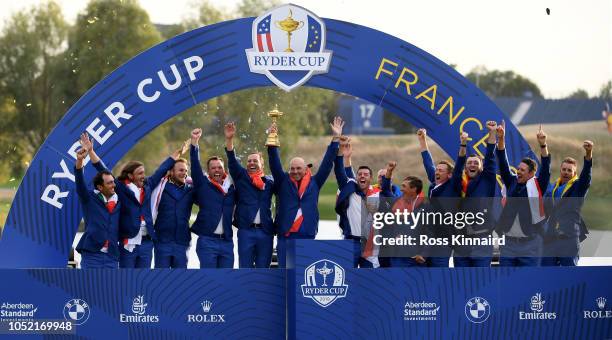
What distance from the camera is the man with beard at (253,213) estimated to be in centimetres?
1145

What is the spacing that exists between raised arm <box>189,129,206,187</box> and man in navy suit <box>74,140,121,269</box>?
2.32ft

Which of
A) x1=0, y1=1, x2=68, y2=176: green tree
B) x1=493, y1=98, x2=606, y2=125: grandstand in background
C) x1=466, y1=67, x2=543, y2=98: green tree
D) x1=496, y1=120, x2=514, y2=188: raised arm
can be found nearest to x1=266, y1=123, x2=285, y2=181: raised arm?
x1=496, y1=120, x2=514, y2=188: raised arm

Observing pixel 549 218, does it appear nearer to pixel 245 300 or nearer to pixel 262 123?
pixel 245 300

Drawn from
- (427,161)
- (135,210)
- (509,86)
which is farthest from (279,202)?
(509,86)

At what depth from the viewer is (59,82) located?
95.6 feet

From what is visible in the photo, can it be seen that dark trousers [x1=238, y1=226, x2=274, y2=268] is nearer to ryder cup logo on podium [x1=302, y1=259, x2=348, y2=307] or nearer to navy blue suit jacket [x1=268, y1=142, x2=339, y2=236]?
navy blue suit jacket [x1=268, y1=142, x2=339, y2=236]

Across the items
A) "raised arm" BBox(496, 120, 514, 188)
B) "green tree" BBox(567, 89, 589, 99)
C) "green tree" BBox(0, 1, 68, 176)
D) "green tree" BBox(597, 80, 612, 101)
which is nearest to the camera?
"raised arm" BBox(496, 120, 514, 188)

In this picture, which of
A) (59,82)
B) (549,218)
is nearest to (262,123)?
(59,82)

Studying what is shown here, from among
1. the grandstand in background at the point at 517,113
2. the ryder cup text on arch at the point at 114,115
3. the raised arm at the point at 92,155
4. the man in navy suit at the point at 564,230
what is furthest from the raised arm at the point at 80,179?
the grandstand in background at the point at 517,113

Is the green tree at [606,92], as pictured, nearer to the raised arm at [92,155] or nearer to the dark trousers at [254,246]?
the dark trousers at [254,246]

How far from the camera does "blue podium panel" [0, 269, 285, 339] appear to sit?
32.3 ft

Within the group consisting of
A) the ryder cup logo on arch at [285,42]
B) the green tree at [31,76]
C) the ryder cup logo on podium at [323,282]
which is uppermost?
the green tree at [31,76]

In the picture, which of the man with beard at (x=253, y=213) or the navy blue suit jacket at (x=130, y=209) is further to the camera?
the man with beard at (x=253, y=213)

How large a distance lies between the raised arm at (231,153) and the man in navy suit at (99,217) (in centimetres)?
102
